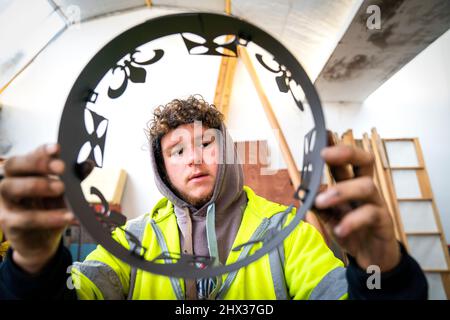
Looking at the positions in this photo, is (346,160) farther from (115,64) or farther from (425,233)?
(425,233)

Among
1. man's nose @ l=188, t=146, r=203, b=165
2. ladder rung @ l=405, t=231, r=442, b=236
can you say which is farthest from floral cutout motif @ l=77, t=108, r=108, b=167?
ladder rung @ l=405, t=231, r=442, b=236

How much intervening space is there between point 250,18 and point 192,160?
66.9 inches

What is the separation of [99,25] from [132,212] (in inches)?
67.2

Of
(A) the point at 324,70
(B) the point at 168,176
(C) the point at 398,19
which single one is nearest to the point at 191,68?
(A) the point at 324,70

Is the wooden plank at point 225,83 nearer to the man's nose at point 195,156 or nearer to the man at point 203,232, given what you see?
the man at point 203,232

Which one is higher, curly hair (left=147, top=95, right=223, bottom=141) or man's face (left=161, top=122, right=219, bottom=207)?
curly hair (left=147, top=95, right=223, bottom=141)

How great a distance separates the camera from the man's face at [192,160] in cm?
82

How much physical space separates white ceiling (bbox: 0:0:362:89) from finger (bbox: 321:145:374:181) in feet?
4.47

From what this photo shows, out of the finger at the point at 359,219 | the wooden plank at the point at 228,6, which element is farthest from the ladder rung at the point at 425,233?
the wooden plank at the point at 228,6

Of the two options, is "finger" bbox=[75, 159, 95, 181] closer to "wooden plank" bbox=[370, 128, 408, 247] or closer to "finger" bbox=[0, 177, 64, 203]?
"finger" bbox=[0, 177, 64, 203]

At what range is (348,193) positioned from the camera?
426 millimetres

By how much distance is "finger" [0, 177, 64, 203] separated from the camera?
0.41 m

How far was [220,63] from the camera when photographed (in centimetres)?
248
